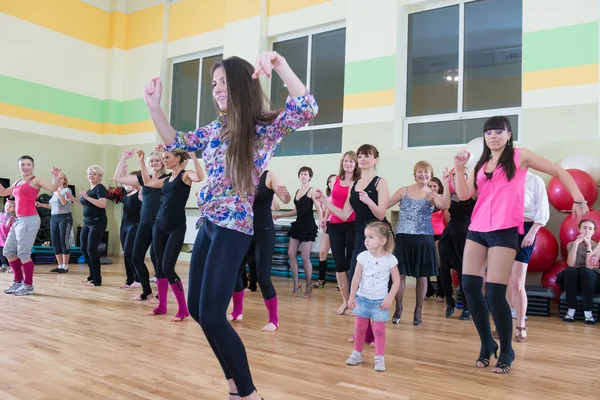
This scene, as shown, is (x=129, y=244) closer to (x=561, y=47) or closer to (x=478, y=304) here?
(x=478, y=304)

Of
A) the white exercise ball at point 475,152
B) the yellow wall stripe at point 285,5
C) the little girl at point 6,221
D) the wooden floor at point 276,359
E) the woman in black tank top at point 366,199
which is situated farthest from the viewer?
the yellow wall stripe at point 285,5

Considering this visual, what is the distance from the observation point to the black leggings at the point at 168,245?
12.2 feet

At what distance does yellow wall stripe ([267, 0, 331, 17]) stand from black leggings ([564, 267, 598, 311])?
18.5ft

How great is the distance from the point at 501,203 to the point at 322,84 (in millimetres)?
6030

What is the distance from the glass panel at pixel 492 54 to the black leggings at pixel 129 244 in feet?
15.3

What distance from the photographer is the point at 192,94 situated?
9.93 meters

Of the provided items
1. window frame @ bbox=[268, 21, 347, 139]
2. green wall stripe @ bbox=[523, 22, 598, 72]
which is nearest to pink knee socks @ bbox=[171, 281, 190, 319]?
window frame @ bbox=[268, 21, 347, 139]

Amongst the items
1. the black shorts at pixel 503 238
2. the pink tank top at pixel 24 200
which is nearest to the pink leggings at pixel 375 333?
the black shorts at pixel 503 238

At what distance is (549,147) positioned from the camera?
5.72m

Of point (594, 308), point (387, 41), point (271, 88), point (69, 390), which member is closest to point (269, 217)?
point (69, 390)

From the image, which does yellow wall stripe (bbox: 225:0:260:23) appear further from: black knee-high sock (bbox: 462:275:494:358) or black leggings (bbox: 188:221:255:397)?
black leggings (bbox: 188:221:255:397)

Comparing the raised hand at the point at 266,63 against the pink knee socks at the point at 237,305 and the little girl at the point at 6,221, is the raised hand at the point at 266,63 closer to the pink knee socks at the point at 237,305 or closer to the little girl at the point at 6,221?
the pink knee socks at the point at 237,305

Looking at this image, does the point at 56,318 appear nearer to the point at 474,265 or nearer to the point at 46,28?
the point at 474,265

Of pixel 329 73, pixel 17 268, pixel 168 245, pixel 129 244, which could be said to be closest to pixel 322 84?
pixel 329 73
